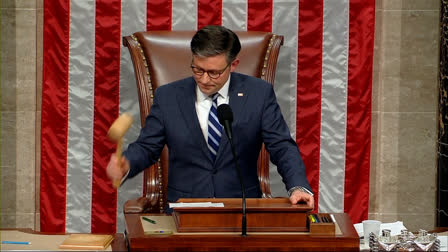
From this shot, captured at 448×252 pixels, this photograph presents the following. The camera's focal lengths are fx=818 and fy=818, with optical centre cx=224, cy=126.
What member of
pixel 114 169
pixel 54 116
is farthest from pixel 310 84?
pixel 114 169

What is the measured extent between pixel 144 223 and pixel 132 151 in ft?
2.31

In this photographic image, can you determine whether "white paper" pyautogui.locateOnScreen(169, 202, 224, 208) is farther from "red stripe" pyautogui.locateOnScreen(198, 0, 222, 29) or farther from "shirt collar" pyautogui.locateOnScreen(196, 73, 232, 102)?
"red stripe" pyautogui.locateOnScreen(198, 0, 222, 29)

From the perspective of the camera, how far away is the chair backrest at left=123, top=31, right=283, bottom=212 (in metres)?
4.28

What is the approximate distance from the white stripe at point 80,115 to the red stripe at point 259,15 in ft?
2.95

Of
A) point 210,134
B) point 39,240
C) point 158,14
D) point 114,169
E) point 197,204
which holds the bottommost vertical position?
point 39,240

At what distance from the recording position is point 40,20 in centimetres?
469

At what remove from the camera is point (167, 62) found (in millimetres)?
4289

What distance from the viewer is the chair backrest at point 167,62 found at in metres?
4.28

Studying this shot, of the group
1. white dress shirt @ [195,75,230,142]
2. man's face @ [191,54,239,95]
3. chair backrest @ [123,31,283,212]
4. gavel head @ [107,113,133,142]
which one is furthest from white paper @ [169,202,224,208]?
chair backrest @ [123,31,283,212]

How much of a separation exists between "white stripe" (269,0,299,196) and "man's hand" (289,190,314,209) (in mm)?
1579

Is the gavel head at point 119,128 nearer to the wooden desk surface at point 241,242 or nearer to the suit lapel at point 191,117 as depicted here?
the wooden desk surface at point 241,242

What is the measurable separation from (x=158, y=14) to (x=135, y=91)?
464 mm

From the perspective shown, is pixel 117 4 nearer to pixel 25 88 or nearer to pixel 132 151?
pixel 25 88

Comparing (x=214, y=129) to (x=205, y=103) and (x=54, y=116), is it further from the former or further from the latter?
(x=54, y=116)
